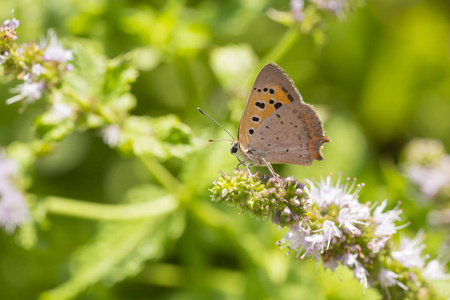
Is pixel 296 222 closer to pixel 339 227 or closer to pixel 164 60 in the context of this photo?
pixel 339 227

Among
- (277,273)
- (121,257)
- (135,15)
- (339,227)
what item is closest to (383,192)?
(277,273)

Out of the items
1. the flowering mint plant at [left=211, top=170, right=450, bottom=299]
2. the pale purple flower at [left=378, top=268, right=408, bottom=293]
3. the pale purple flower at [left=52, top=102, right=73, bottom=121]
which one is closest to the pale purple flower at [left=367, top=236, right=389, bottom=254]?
the flowering mint plant at [left=211, top=170, right=450, bottom=299]

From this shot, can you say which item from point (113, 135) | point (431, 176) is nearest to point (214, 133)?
point (113, 135)

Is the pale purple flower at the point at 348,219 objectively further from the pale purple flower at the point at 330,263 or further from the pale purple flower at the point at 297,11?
the pale purple flower at the point at 297,11

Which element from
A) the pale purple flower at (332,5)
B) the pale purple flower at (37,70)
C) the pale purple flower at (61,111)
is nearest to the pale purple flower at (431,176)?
the pale purple flower at (332,5)

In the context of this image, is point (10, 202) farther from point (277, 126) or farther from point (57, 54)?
point (277, 126)

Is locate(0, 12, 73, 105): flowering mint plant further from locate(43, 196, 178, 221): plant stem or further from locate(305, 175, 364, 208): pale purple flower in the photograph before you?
locate(305, 175, 364, 208): pale purple flower
